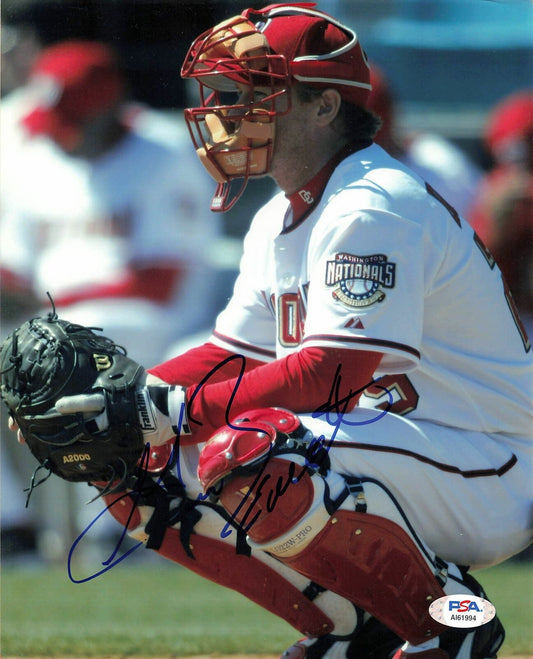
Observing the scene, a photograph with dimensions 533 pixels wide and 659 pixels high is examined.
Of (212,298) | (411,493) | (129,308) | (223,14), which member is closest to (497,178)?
(212,298)

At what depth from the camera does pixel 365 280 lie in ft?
8.11

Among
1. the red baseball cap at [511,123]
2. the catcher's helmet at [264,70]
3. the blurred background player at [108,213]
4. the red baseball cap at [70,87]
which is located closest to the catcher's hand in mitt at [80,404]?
the catcher's helmet at [264,70]

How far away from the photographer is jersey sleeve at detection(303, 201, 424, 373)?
8.07 feet

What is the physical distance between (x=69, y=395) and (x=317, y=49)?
1.01 m

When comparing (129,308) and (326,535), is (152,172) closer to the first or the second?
(129,308)

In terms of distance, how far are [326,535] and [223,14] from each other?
1.86m

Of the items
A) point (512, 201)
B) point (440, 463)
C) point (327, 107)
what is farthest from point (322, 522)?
point (512, 201)

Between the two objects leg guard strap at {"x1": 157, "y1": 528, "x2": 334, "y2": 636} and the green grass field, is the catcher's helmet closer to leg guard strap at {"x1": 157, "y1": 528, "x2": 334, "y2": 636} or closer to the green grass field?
leg guard strap at {"x1": 157, "y1": 528, "x2": 334, "y2": 636}

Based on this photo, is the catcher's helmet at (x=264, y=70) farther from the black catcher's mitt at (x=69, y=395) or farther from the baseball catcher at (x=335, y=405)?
the black catcher's mitt at (x=69, y=395)

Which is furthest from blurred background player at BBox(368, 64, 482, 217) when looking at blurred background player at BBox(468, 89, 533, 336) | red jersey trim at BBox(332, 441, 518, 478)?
red jersey trim at BBox(332, 441, 518, 478)

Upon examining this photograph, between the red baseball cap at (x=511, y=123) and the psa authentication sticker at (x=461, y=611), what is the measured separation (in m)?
3.85

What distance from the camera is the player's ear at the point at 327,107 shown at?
9.09 ft

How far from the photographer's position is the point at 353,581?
2490 millimetres
